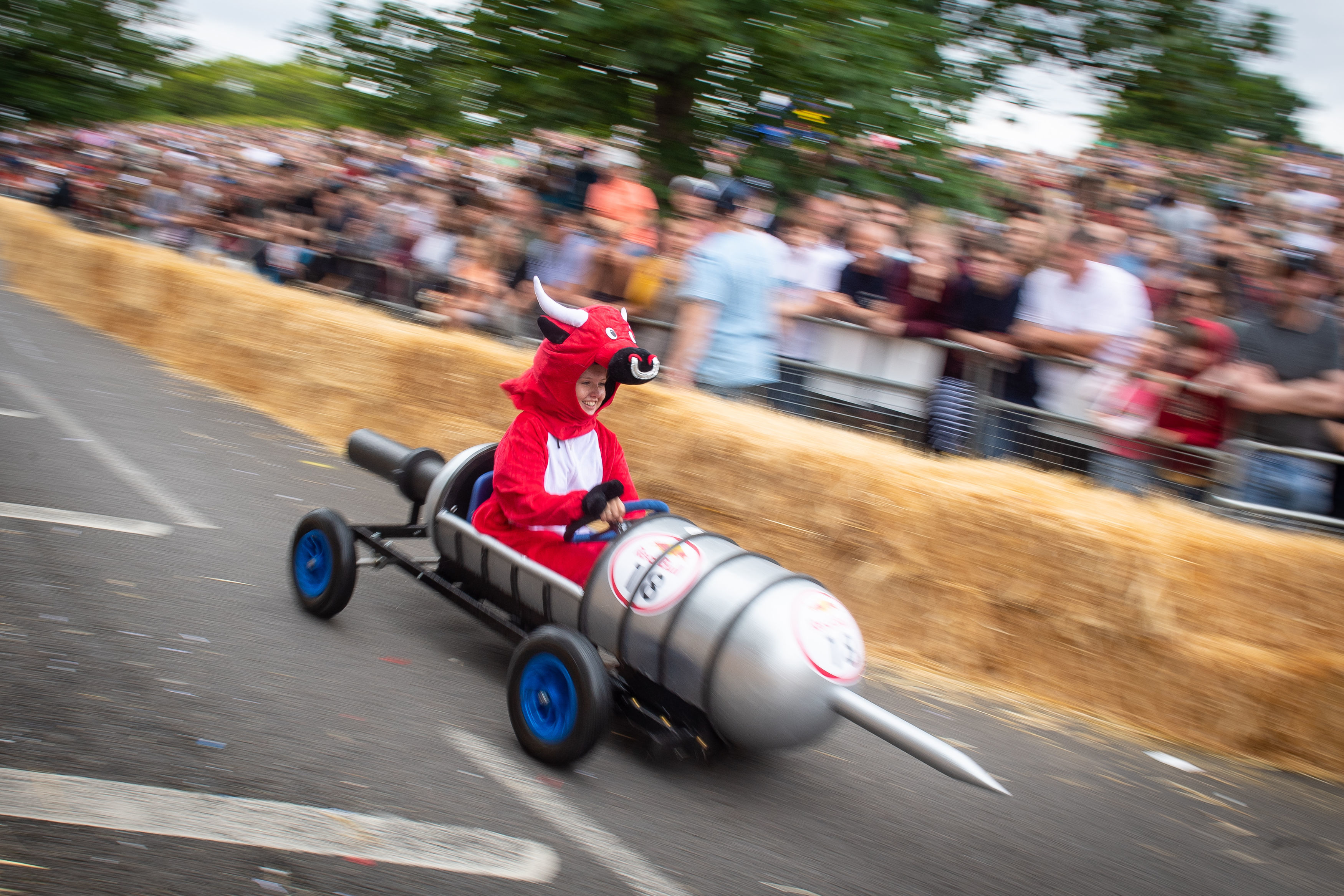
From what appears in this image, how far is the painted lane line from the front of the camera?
3.03 meters

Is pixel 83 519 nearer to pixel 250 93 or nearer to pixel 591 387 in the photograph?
pixel 591 387

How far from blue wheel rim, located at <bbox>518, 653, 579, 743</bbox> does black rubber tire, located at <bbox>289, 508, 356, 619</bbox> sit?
113 cm

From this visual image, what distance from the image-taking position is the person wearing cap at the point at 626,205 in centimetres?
815

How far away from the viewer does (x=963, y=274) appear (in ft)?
20.9

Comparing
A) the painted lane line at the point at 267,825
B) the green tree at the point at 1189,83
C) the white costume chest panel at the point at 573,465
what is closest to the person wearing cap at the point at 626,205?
the white costume chest panel at the point at 573,465

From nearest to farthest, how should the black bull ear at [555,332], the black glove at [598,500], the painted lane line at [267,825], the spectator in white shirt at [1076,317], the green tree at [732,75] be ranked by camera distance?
the painted lane line at [267,825]
the black glove at [598,500]
the black bull ear at [555,332]
the spectator in white shirt at [1076,317]
the green tree at [732,75]

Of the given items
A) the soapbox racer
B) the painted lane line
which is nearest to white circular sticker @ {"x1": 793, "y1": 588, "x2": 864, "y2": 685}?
the soapbox racer

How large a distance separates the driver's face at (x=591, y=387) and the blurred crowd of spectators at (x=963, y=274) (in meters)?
2.28

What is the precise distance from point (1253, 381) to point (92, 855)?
4880 mm

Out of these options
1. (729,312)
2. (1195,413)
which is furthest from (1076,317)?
(729,312)

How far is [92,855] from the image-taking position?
2.87 meters

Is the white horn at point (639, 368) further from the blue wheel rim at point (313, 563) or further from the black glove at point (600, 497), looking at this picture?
the blue wheel rim at point (313, 563)

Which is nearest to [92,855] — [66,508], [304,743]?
[304,743]

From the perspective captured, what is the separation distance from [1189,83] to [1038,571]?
9.80 metres
